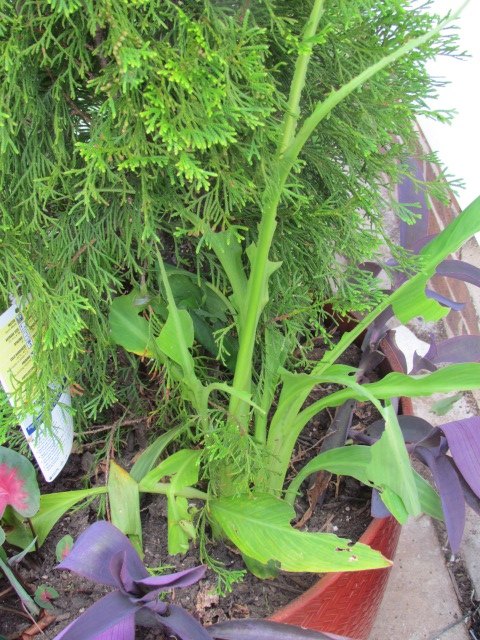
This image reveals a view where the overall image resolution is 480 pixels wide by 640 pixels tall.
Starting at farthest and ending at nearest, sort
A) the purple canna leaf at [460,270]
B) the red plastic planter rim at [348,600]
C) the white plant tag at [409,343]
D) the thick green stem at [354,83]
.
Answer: the white plant tag at [409,343], the purple canna leaf at [460,270], the red plastic planter rim at [348,600], the thick green stem at [354,83]

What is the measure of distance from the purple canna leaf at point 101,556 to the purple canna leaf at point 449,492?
31cm

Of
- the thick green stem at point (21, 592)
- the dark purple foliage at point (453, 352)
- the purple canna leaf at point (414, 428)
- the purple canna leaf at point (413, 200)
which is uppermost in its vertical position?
the purple canna leaf at point (413, 200)

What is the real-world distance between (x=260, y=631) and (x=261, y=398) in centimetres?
27

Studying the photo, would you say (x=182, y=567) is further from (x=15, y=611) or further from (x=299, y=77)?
(x=299, y=77)

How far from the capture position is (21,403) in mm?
754

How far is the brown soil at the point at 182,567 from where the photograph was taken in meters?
0.74

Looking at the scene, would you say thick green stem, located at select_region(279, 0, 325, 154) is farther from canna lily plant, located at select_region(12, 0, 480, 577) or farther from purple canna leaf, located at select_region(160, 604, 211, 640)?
purple canna leaf, located at select_region(160, 604, 211, 640)

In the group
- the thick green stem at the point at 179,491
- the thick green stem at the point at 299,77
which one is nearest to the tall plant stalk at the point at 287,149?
the thick green stem at the point at 299,77

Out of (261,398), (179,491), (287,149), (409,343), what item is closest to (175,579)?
(179,491)

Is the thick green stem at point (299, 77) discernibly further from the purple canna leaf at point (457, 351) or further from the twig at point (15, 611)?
the twig at point (15, 611)

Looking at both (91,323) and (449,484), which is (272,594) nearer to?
(449,484)

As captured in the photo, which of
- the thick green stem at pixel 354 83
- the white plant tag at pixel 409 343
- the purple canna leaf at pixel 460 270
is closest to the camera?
the thick green stem at pixel 354 83

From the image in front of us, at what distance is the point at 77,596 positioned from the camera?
0.76 metres

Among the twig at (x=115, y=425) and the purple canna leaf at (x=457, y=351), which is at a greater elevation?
the purple canna leaf at (x=457, y=351)
